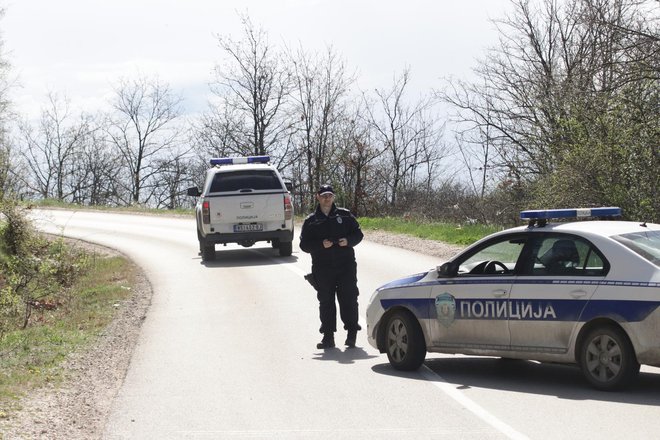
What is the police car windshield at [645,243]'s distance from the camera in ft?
A: 26.4

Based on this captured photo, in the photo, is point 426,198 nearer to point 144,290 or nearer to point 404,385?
point 144,290

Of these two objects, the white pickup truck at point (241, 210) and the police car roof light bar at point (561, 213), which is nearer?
the police car roof light bar at point (561, 213)

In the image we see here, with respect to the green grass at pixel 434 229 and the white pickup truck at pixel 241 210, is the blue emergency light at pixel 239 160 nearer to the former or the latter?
the white pickup truck at pixel 241 210

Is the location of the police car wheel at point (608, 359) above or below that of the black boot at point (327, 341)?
above

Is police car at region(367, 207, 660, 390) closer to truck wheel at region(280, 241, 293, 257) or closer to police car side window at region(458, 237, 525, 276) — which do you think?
police car side window at region(458, 237, 525, 276)

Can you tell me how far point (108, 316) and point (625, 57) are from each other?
11.4 m

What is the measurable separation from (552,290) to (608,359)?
77 centimetres

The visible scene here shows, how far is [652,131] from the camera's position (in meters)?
18.6

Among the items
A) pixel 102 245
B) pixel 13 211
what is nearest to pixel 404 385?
pixel 13 211

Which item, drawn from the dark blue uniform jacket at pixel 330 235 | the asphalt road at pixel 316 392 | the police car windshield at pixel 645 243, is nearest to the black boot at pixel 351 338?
the asphalt road at pixel 316 392

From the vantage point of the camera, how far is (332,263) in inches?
445

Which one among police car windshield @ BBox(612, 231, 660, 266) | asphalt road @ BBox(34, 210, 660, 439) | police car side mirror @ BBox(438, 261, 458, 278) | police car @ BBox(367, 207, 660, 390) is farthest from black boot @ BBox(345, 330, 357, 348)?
police car windshield @ BBox(612, 231, 660, 266)

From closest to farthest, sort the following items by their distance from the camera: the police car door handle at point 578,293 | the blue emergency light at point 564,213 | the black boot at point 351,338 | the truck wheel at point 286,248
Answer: the police car door handle at point 578,293 → the blue emergency light at point 564,213 → the black boot at point 351,338 → the truck wheel at point 286,248

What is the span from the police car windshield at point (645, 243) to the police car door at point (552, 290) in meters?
0.25
